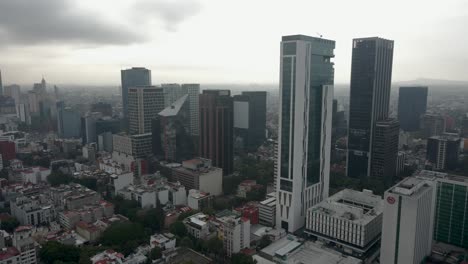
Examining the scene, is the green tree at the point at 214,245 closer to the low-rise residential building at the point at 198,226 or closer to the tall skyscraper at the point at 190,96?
the low-rise residential building at the point at 198,226

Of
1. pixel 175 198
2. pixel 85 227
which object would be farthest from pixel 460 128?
pixel 85 227

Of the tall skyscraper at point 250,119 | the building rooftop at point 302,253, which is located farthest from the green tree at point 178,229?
the tall skyscraper at point 250,119

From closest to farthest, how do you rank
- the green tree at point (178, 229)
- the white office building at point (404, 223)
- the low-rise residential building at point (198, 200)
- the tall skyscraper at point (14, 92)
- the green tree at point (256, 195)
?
1. the white office building at point (404, 223)
2. the green tree at point (178, 229)
3. the low-rise residential building at point (198, 200)
4. the green tree at point (256, 195)
5. the tall skyscraper at point (14, 92)

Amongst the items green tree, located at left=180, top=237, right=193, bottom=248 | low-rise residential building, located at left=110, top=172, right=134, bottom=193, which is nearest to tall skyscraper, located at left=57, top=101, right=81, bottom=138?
low-rise residential building, located at left=110, top=172, right=134, bottom=193

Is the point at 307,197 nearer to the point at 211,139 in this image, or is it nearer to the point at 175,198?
the point at 175,198

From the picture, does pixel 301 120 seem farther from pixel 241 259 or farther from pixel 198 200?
pixel 198 200

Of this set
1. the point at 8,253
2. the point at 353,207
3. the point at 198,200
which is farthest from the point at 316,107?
the point at 8,253
